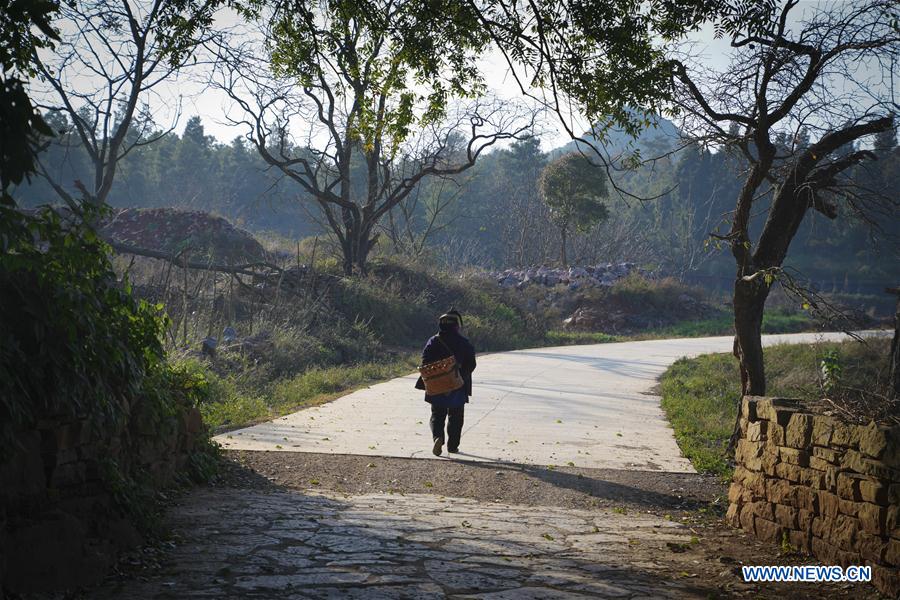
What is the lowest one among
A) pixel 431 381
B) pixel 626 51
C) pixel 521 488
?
pixel 521 488

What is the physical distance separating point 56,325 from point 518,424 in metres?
8.25

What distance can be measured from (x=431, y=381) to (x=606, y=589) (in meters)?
5.21

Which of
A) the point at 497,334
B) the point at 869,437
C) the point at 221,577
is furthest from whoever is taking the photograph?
the point at 497,334

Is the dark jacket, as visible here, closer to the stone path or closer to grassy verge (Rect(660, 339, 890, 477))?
the stone path

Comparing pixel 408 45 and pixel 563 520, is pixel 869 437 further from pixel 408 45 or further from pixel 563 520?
pixel 408 45

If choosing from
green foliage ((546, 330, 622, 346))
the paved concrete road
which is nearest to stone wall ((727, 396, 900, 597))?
the paved concrete road

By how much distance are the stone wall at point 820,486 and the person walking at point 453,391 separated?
11.6 ft

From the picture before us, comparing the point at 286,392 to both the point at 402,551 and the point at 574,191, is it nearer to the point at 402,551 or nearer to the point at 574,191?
the point at 402,551

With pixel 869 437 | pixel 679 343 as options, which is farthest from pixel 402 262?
pixel 869 437

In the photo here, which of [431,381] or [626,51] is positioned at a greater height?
[626,51]

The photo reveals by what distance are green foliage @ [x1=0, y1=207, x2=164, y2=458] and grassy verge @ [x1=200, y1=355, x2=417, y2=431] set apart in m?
4.33

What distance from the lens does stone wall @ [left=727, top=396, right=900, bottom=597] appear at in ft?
17.7

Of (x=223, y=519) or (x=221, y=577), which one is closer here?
(x=221, y=577)

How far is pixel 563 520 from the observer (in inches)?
295
